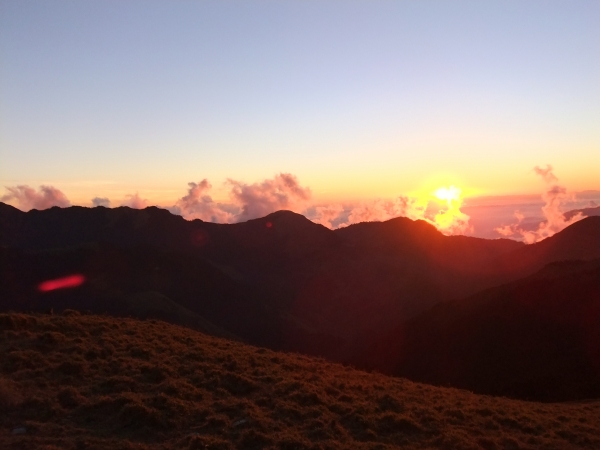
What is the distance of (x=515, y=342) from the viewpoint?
120 ft

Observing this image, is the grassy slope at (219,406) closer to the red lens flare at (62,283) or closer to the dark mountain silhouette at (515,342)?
the dark mountain silhouette at (515,342)

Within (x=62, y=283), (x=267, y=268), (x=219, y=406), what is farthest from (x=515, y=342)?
(x=267, y=268)

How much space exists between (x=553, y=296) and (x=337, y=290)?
53246mm

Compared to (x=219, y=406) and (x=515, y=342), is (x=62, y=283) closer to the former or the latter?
(x=515, y=342)

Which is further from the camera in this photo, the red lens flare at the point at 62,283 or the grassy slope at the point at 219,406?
the red lens flare at the point at 62,283

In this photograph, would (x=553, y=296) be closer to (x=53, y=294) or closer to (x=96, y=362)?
(x=96, y=362)

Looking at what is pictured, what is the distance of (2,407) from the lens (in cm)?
1143

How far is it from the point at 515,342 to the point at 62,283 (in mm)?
60241

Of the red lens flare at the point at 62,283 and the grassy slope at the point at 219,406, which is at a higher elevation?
the grassy slope at the point at 219,406

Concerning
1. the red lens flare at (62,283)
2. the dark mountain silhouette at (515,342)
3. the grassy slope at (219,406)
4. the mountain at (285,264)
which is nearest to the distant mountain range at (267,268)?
the mountain at (285,264)

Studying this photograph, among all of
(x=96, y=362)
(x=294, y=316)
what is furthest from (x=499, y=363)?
(x=294, y=316)

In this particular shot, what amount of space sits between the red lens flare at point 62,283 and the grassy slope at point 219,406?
5727 cm

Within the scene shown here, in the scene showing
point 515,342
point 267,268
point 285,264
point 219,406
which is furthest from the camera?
point 285,264

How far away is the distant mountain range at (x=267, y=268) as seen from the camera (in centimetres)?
6819
